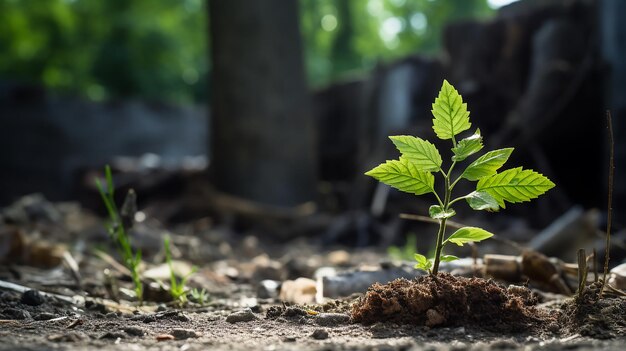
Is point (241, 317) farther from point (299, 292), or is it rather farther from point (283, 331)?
point (299, 292)

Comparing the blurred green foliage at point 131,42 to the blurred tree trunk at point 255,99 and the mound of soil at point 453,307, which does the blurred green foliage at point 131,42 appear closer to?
the blurred tree trunk at point 255,99

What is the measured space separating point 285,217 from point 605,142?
2.71 metres

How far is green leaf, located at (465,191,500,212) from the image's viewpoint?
4.92ft

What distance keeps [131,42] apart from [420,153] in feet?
56.1

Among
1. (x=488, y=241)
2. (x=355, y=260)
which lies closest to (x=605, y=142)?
(x=488, y=241)

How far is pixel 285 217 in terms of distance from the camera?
630 cm

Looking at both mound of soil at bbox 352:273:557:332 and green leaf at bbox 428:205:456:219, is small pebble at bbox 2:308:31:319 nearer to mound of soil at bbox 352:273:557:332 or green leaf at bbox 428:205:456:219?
mound of soil at bbox 352:273:557:332

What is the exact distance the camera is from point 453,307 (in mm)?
1616

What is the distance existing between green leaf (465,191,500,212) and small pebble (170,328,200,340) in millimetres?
663

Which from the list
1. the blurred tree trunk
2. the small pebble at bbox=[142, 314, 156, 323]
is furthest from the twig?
the blurred tree trunk

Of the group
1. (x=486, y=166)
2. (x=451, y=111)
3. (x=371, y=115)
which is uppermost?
(x=371, y=115)

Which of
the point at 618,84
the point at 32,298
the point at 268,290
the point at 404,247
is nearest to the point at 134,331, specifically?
the point at 32,298

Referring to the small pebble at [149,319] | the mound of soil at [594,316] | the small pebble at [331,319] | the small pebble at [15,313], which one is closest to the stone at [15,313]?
the small pebble at [15,313]

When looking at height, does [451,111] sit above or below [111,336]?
above
